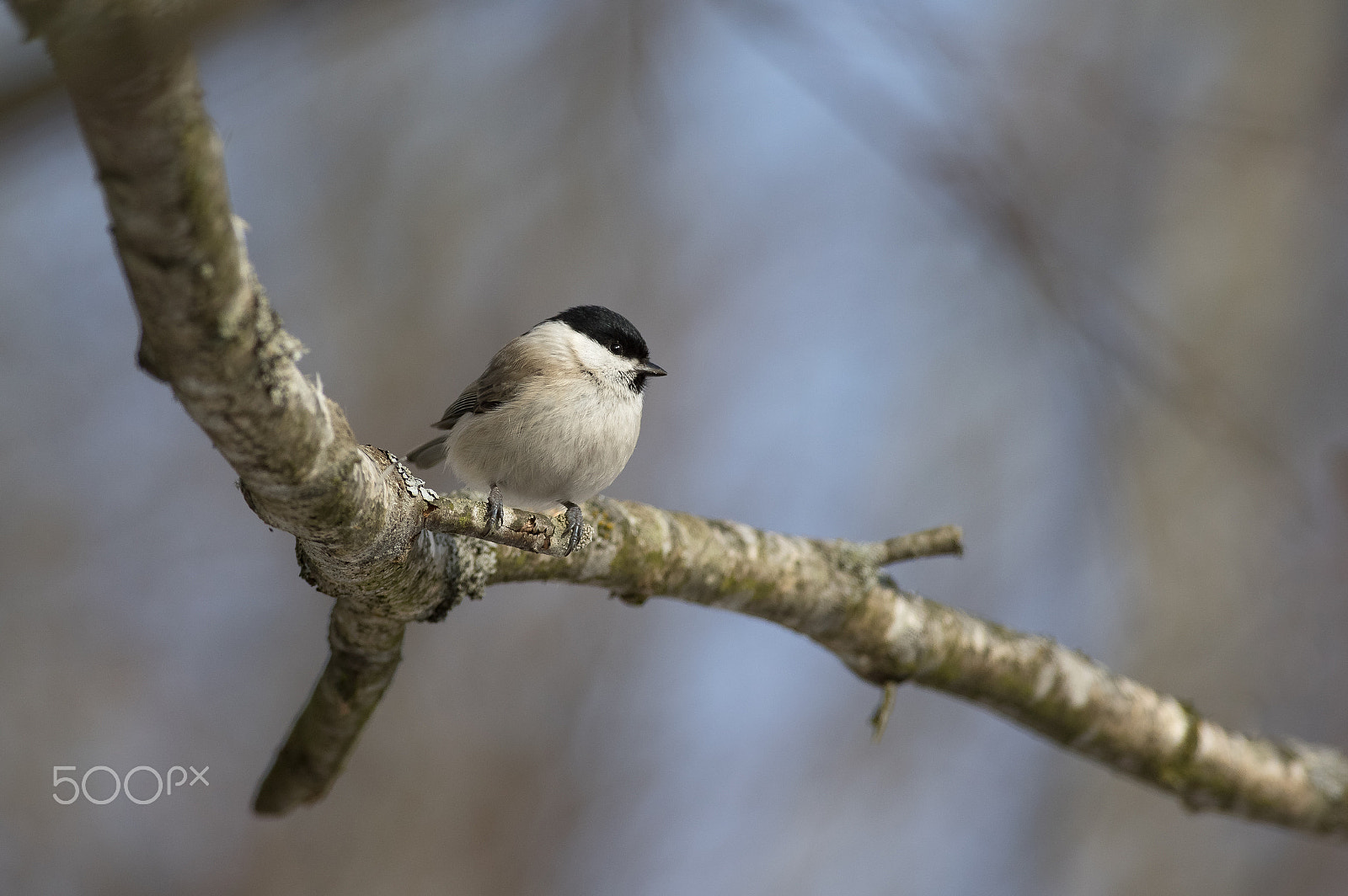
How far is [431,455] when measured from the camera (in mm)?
3342

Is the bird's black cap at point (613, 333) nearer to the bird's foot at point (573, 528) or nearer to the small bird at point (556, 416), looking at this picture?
the small bird at point (556, 416)

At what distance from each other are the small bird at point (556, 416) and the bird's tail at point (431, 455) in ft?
0.31

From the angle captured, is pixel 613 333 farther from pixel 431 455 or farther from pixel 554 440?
pixel 431 455

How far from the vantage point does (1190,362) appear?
191 centimetres

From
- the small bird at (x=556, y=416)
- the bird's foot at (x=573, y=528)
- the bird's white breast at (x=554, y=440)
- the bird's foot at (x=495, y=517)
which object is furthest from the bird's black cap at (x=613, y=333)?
the bird's foot at (x=495, y=517)

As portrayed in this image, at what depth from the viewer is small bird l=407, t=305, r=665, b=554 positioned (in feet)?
8.86

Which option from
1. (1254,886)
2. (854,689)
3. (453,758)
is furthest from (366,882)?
(1254,886)

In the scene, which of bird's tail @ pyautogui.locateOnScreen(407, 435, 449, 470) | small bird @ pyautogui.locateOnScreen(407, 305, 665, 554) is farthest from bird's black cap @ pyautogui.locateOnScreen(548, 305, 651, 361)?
bird's tail @ pyautogui.locateOnScreen(407, 435, 449, 470)

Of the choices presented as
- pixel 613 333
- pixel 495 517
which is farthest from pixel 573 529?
pixel 613 333

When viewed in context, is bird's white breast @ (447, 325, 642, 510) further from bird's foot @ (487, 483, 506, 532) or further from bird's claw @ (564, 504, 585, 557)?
bird's foot @ (487, 483, 506, 532)

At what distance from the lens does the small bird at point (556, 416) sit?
2701 millimetres

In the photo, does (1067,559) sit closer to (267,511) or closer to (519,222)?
(519,222)

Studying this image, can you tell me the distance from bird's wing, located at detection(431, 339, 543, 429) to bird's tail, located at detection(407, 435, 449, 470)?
0.16 meters

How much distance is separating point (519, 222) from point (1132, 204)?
4.81 m
